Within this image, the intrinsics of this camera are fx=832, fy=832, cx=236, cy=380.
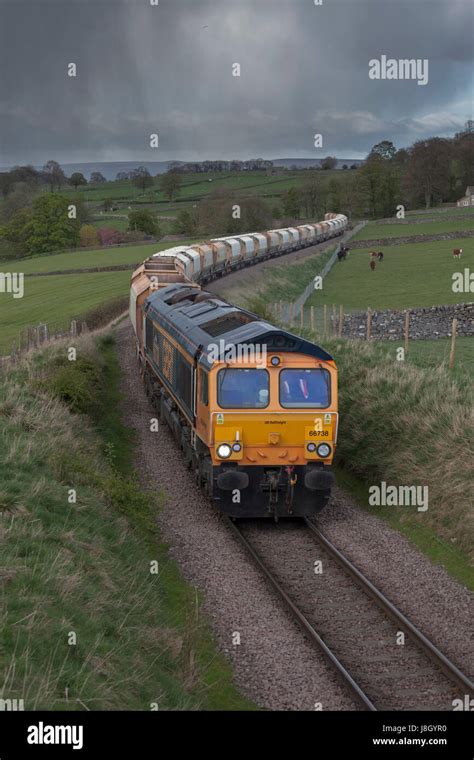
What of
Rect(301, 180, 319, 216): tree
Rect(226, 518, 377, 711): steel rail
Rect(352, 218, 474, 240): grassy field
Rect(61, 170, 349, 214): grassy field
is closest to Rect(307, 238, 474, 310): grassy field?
Rect(352, 218, 474, 240): grassy field

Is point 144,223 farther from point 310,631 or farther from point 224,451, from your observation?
point 310,631

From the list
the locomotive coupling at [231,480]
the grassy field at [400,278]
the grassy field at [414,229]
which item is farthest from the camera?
the grassy field at [414,229]

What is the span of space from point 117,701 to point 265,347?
8525 mm

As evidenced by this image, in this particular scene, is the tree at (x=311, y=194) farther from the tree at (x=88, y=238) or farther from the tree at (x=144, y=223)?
the tree at (x=88, y=238)

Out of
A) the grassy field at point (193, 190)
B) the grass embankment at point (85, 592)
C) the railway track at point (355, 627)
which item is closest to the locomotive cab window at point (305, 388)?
the railway track at point (355, 627)

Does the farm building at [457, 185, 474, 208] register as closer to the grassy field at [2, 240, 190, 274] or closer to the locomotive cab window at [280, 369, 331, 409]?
the grassy field at [2, 240, 190, 274]

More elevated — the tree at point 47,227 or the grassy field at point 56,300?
the tree at point 47,227

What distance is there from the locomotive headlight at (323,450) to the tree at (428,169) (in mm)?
116951

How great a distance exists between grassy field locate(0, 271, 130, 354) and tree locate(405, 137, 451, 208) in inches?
2741

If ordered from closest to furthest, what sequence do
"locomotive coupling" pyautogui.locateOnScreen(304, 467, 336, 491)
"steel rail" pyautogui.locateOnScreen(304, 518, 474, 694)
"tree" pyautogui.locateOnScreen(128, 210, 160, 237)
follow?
"steel rail" pyautogui.locateOnScreen(304, 518, 474, 694) → "locomotive coupling" pyautogui.locateOnScreen(304, 467, 336, 491) → "tree" pyautogui.locateOnScreen(128, 210, 160, 237)

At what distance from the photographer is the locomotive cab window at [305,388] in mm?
15938

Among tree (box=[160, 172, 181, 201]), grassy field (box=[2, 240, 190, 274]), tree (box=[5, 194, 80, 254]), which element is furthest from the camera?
tree (box=[160, 172, 181, 201])

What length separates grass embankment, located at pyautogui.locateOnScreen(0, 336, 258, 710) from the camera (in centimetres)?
859
